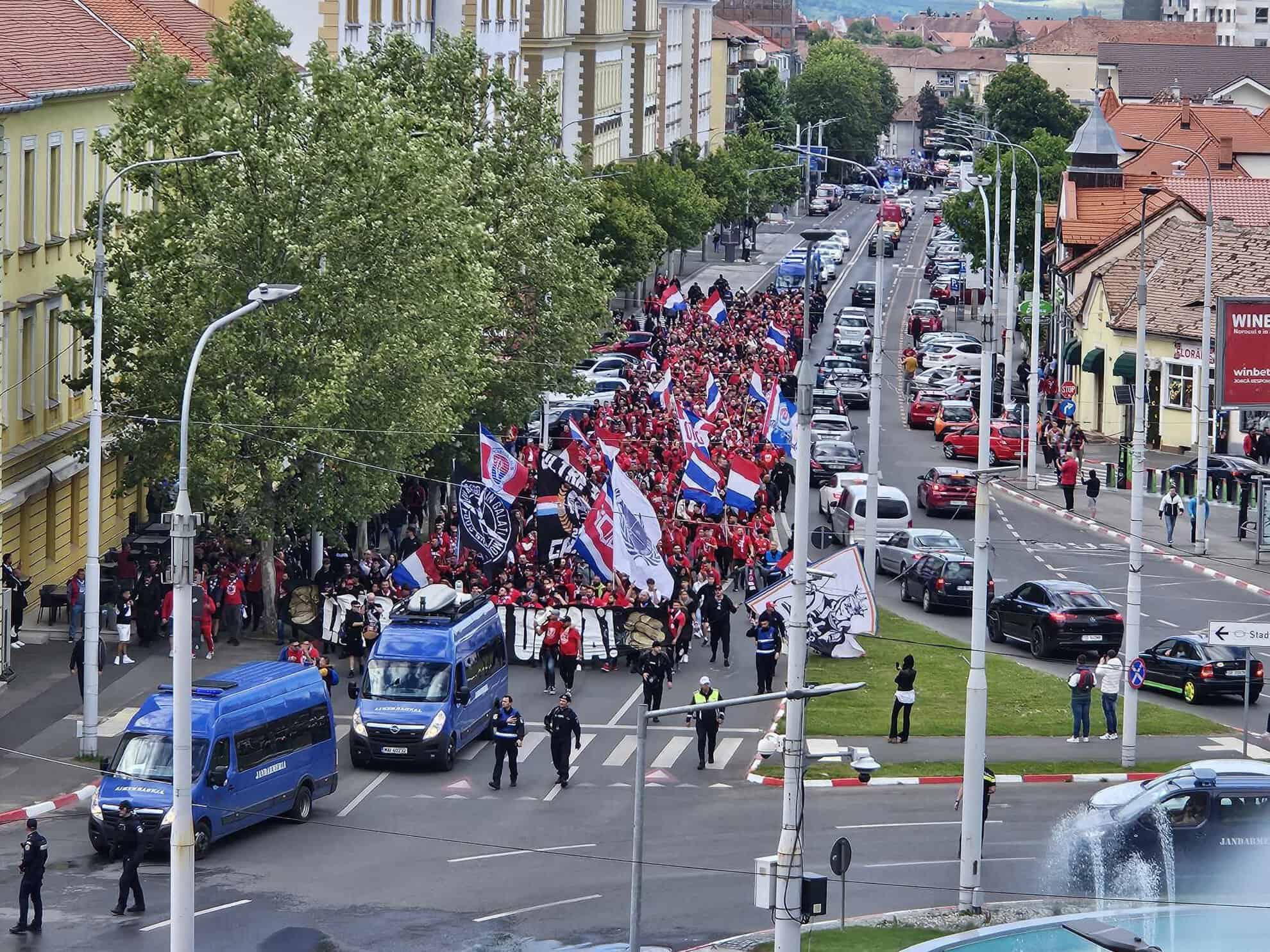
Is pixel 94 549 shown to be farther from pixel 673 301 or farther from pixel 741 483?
pixel 673 301

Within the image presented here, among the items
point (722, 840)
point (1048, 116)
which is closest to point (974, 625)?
point (722, 840)

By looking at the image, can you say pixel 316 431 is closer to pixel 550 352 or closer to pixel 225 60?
pixel 225 60

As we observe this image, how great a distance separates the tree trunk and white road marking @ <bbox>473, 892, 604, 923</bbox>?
16.9 metres

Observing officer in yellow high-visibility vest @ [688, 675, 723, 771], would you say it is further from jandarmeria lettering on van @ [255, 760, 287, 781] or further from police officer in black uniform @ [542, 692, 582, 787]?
jandarmeria lettering on van @ [255, 760, 287, 781]

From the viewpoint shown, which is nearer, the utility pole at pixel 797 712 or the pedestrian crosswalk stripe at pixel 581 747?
the utility pole at pixel 797 712

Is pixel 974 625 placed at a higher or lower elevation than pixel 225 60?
lower

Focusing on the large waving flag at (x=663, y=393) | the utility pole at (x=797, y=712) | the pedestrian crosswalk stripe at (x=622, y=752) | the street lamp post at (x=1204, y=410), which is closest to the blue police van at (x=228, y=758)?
the pedestrian crosswalk stripe at (x=622, y=752)

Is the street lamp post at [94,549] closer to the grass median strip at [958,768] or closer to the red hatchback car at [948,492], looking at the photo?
the grass median strip at [958,768]

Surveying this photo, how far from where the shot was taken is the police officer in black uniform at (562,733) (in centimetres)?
3516

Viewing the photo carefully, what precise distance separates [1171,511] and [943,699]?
1648 cm

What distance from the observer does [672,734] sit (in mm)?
39656

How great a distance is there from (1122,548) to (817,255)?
67006 mm

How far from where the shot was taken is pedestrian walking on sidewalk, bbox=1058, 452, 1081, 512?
60.8 meters

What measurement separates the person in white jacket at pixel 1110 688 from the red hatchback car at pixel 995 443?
24384 mm
